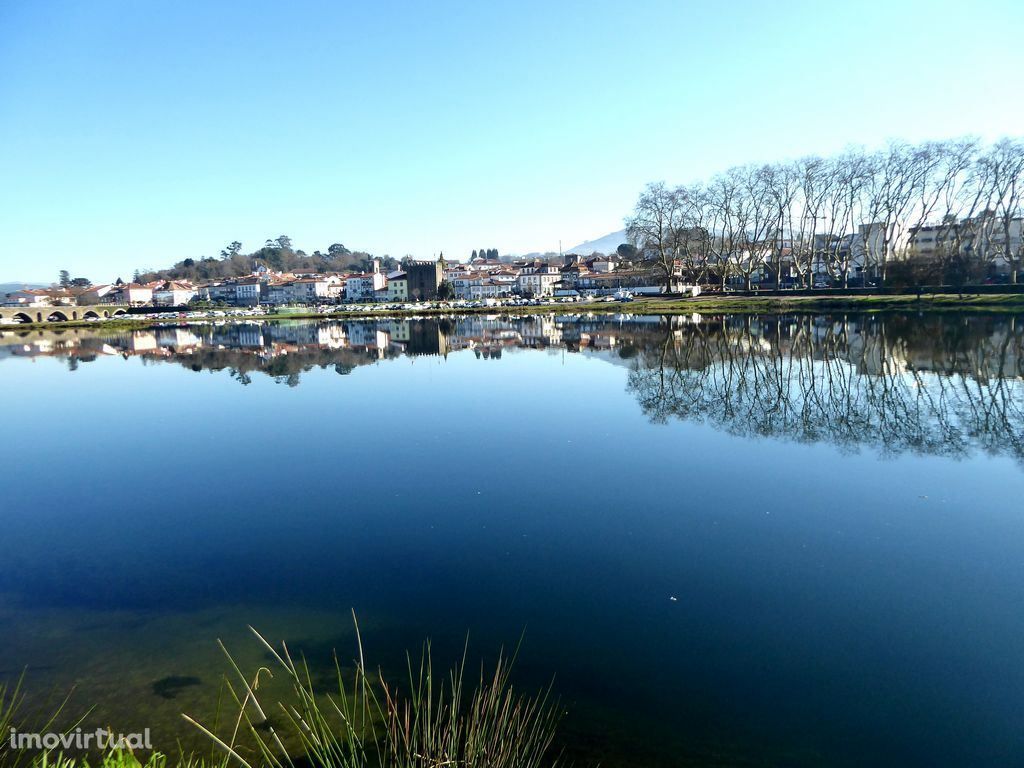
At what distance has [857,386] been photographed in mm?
15930

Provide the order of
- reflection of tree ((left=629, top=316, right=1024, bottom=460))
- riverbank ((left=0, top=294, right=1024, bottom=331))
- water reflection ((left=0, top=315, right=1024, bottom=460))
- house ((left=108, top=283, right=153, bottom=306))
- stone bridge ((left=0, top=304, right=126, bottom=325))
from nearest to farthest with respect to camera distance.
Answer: reflection of tree ((left=629, top=316, right=1024, bottom=460)) < water reflection ((left=0, top=315, right=1024, bottom=460)) < riverbank ((left=0, top=294, right=1024, bottom=331)) < stone bridge ((left=0, top=304, right=126, bottom=325)) < house ((left=108, top=283, right=153, bottom=306))

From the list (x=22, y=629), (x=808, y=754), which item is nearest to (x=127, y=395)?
(x=22, y=629)

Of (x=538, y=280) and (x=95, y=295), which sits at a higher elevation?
(x=95, y=295)

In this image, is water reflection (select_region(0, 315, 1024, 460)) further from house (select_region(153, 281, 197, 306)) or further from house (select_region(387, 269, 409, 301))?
house (select_region(153, 281, 197, 306))

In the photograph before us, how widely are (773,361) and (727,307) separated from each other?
30.8 metres

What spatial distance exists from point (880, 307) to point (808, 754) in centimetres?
4493

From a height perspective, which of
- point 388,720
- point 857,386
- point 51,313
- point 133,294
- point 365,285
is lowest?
point 388,720

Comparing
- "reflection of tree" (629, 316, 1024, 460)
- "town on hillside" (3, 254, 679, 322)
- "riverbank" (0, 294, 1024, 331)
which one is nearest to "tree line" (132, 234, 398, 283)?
"town on hillside" (3, 254, 679, 322)

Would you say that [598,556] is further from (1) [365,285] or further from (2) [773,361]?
(1) [365,285]

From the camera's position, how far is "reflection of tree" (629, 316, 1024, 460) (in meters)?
11.6

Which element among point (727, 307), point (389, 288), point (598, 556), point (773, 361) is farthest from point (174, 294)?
point (598, 556)

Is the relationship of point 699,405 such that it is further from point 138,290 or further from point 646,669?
point 138,290

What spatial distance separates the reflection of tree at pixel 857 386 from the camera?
11633 mm

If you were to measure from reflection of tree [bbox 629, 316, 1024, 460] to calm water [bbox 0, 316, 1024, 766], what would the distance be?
144mm
